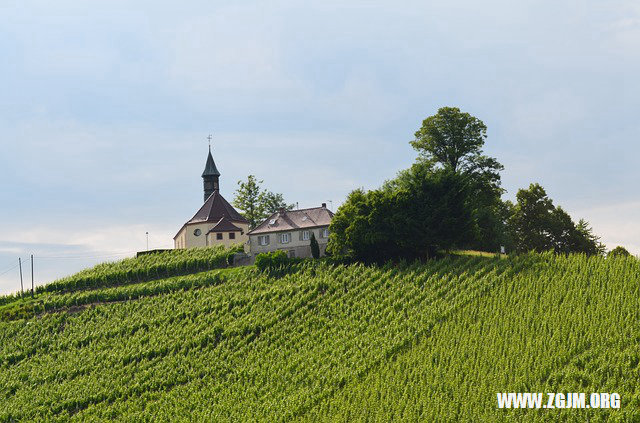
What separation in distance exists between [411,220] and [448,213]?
2.87 metres

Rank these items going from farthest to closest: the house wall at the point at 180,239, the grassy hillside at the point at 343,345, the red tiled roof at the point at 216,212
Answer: the house wall at the point at 180,239, the red tiled roof at the point at 216,212, the grassy hillside at the point at 343,345

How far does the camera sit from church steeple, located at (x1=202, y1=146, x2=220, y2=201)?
343 feet

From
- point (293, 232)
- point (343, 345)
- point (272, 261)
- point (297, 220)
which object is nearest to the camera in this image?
point (343, 345)

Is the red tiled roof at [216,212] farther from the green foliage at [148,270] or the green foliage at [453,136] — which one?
the green foliage at [453,136]

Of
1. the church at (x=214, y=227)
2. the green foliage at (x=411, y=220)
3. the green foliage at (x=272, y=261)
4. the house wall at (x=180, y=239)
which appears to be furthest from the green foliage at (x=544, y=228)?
the house wall at (x=180, y=239)

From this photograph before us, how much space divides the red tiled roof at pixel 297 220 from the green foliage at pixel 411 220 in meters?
9.11

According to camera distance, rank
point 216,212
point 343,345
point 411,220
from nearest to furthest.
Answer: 1. point 343,345
2. point 411,220
3. point 216,212

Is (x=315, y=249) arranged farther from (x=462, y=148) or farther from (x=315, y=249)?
(x=462, y=148)

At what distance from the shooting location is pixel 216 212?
307ft

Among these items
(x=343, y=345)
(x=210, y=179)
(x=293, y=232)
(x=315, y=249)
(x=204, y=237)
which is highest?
(x=210, y=179)

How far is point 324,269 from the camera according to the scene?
64.6m

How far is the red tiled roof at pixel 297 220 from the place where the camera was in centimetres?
7400

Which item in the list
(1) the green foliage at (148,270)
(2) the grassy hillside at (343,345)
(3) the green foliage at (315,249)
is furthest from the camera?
(1) the green foliage at (148,270)

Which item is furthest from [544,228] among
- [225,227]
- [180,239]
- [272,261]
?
[180,239]
